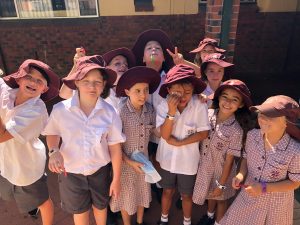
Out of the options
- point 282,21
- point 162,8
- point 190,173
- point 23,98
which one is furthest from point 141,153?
point 282,21

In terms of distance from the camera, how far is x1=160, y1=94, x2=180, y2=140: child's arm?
2.19 metres

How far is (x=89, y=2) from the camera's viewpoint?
673 centimetres

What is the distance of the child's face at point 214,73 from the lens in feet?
8.73

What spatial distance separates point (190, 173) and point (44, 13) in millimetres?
5986

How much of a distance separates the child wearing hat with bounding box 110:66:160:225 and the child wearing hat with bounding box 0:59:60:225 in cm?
62

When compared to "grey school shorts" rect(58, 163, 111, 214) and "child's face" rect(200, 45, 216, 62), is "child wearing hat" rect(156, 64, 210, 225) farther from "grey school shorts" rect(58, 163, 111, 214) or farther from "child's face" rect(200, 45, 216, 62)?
"child's face" rect(200, 45, 216, 62)

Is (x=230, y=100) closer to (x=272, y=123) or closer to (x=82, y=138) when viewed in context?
(x=272, y=123)

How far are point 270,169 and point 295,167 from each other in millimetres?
166

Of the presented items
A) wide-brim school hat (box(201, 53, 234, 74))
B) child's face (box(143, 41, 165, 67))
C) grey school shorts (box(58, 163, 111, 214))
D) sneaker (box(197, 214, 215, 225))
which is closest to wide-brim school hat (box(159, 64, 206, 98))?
wide-brim school hat (box(201, 53, 234, 74))

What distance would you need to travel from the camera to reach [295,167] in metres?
1.97

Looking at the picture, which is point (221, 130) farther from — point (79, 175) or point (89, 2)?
point (89, 2)

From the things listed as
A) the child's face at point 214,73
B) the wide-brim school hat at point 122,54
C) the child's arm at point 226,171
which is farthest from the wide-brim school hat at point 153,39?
the child's arm at point 226,171

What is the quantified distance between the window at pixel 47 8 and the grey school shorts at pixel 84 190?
Result: 535 cm

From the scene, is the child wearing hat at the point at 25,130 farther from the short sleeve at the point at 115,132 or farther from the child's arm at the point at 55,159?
the short sleeve at the point at 115,132
